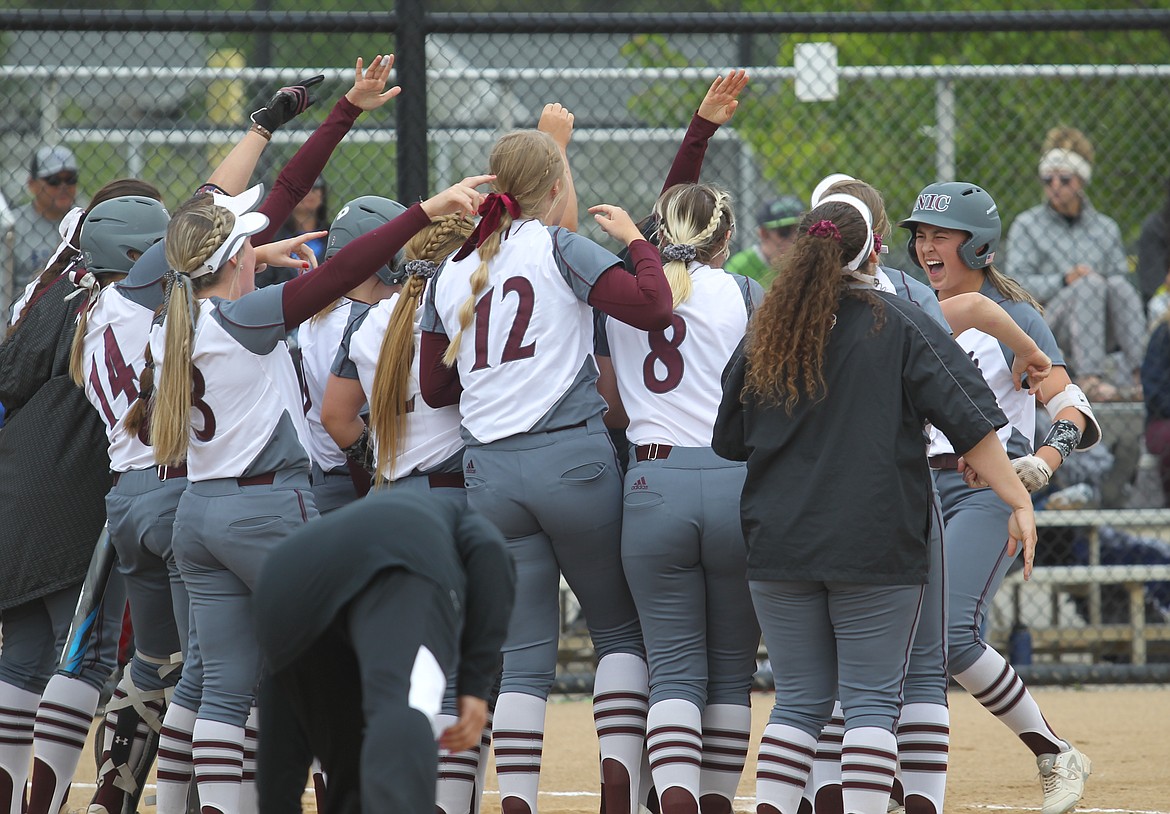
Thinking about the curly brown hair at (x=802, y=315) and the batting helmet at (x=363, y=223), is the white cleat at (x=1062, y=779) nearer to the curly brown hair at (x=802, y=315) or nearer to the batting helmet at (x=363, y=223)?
the curly brown hair at (x=802, y=315)

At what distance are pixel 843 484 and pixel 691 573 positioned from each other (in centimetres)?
61

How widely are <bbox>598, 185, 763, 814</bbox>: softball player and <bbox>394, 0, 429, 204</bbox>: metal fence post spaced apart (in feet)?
7.71

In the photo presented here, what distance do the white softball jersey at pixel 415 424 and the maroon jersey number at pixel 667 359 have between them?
0.57 metres

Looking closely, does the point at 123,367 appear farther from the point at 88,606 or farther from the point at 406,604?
the point at 406,604

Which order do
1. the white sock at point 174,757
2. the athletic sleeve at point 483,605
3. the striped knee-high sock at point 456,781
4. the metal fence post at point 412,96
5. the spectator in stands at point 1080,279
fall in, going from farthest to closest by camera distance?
the spectator in stands at point 1080,279 → the metal fence post at point 412,96 → the white sock at point 174,757 → the striped knee-high sock at point 456,781 → the athletic sleeve at point 483,605

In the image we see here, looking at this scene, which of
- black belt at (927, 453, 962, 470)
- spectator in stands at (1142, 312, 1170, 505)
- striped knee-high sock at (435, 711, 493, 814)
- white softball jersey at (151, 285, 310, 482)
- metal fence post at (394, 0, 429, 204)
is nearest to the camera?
white softball jersey at (151, 285, 310, 482)

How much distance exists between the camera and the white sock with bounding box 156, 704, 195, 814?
4.23 meters

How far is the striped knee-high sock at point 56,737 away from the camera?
4422mm

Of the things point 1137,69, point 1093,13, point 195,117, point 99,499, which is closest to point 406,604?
point 99,499

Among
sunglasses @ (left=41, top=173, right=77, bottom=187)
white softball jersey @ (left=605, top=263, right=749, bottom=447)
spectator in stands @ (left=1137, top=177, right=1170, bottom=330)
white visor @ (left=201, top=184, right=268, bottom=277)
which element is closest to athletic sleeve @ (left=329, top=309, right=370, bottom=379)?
white visor @ (left=201, top=184, right=268, bottom=277)

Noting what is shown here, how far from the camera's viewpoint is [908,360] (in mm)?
3652

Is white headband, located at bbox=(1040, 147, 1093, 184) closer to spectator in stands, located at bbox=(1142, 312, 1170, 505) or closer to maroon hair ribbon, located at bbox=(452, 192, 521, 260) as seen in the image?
spectator in stands, located at bbox=(1142, 312, 1170, 505)

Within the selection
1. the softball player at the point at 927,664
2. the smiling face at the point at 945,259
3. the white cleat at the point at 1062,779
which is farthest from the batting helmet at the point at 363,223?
the white cleat at the point at 1062,779

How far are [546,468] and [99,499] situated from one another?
5.00ft
